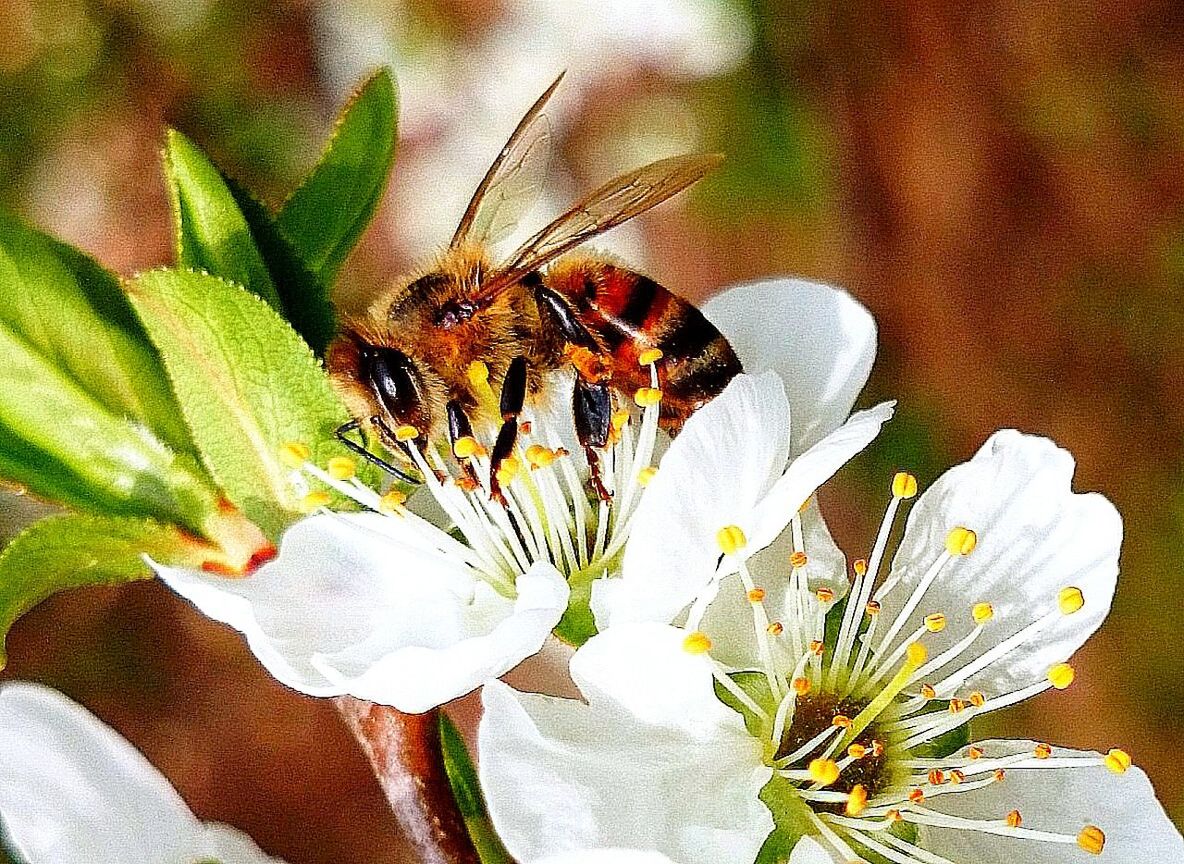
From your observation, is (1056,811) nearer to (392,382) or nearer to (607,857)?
(607,857)

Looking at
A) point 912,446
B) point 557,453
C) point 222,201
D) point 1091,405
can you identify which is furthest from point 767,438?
point 1091,405

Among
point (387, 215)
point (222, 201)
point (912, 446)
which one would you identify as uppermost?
point (222, 201)

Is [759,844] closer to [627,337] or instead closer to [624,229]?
[627,337]

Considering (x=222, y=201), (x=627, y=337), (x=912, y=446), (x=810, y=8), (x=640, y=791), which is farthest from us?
(x=810, y=8)

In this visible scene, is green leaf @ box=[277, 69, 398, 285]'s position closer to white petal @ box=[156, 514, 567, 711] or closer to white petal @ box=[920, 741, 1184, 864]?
white petal @ box=[156, 514, 567, 711]

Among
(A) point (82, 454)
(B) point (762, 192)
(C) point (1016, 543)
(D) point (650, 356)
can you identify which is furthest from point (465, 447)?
(B) point (762, 192)

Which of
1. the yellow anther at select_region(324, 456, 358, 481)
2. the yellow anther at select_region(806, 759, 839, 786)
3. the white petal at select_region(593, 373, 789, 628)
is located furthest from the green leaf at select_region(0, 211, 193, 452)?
the yellow anther at select_region(806, 759, 839, 786)
